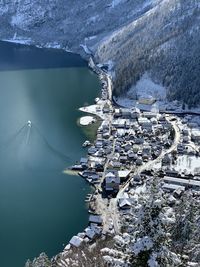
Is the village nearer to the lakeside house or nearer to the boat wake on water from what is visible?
the lakeside house

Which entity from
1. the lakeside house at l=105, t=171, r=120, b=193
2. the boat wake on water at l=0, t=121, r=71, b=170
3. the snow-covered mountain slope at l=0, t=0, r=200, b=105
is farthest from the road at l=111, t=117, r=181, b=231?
the snow-covered mountain slope at l=0, t=0, r=200, b=105

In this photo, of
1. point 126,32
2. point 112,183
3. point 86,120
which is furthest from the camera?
point 126,32

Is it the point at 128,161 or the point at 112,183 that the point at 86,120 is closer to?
the point at 128,161

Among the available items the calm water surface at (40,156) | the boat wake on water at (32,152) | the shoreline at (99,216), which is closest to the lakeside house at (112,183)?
the shoreline at (99,216)

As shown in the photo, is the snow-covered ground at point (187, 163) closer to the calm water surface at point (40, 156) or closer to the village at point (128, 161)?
the village at point (128, 161)

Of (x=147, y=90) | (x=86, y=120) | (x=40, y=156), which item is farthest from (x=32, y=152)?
(x=147, y=90)

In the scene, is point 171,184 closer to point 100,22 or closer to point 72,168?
point 72,168
